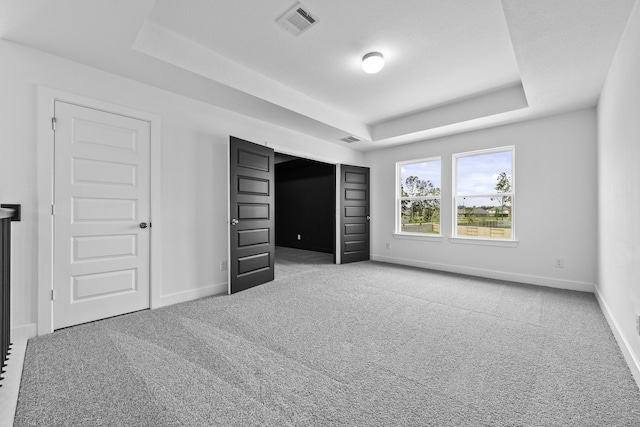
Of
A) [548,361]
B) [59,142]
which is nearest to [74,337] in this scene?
[59,142]

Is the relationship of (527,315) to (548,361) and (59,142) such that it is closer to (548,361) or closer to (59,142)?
(548,361)

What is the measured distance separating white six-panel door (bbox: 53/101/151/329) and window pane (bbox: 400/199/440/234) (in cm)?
453

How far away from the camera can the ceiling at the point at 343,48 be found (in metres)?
2.08

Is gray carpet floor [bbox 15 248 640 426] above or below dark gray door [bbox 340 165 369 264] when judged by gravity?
below

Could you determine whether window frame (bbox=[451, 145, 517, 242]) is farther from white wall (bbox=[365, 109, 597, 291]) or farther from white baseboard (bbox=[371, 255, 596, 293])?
white baseboard (bbox=[371, 255, 596, 293])

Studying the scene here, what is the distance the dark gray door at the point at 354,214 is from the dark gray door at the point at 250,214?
6.20 feet

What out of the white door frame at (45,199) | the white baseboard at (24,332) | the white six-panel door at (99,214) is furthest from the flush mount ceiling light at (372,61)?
the white baseboard at (24,332)

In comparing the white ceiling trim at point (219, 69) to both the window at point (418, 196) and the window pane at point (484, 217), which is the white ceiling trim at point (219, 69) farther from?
the window pane at point (484, 217)

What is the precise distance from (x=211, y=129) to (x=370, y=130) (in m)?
2.93

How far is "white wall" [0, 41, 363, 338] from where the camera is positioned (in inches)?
92.0

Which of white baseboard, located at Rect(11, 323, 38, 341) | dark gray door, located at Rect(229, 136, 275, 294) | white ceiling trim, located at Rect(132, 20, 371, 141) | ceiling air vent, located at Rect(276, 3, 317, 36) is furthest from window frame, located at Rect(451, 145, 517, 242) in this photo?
white baseboard, located at Rect(11, 323, 38, 341)

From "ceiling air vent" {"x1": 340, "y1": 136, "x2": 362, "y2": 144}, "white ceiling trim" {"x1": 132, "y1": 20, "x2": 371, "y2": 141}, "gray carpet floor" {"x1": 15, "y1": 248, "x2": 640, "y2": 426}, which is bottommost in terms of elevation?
"gray carpet floor" {"x1": 15, "y1": 248, "x2": 640, "y2": 426}

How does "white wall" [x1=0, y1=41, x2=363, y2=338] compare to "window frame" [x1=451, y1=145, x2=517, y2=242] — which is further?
"window frame" [x1=451, y1=145, x2=517, y2=242]

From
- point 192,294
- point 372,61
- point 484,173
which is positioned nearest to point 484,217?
point 484,173
